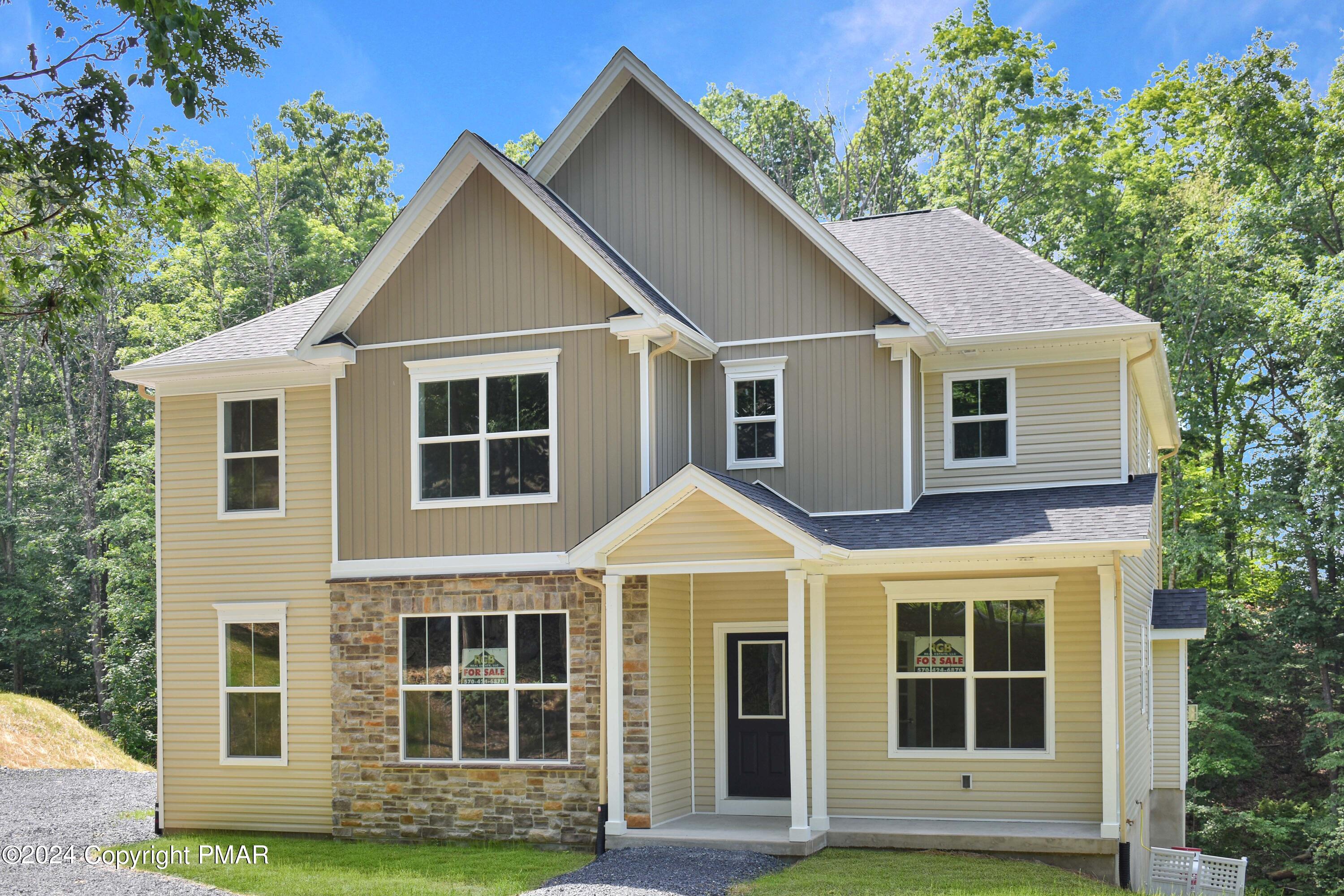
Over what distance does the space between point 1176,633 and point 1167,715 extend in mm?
1517

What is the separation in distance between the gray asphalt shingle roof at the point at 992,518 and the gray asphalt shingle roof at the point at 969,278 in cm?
192

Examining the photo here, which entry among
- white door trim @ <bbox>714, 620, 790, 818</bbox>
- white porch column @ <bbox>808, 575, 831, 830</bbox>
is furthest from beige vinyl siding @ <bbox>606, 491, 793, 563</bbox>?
white door trim @ <bbox>714, 620, 790, 818</bbox>

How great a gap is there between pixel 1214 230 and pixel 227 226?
24.6 meters

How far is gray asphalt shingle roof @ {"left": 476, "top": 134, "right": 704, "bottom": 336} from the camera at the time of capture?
13562mm

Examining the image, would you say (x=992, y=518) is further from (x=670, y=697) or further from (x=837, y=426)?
(x=670, y=697)

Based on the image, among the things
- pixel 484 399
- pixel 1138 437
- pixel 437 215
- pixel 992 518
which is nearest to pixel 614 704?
pixel 484 399

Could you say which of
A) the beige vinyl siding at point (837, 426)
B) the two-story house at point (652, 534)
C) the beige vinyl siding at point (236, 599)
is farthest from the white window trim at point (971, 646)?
the beige vinyl siding at point (236, 599)

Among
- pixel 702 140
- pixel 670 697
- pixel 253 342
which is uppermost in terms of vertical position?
pixel 702 140

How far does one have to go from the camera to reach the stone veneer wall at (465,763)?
1306 cm

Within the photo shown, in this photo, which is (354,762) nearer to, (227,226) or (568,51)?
(227,226)

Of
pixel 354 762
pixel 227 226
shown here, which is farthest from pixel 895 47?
pixel 354 762

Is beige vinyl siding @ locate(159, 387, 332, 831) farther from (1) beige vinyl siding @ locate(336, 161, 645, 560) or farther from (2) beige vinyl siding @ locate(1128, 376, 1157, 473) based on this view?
(2) beige vinyl siding @ locate(1128, 376, 1157, 473)

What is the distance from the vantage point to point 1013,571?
44.2ft

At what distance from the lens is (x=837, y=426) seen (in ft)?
46.9
